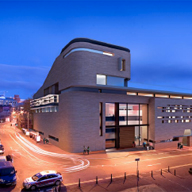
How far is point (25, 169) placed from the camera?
898 inches

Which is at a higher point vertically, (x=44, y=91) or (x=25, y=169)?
(x=44, y=91)

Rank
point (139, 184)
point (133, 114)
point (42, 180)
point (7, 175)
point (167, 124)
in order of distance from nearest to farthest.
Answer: point (42, 180), point (7, 175), point (139, 184), point (133, 114), point (167, 124)

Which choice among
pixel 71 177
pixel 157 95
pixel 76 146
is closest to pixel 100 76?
pixel 76 146

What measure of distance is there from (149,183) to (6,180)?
1479cm

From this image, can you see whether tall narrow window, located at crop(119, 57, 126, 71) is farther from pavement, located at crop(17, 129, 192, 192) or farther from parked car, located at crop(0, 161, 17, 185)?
parked car, located at crop(0, 161, 17, 185)

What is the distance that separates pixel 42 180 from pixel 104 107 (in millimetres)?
20082

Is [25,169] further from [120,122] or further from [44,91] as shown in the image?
[44,91]

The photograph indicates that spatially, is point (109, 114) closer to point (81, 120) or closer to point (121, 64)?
point (81, 120)

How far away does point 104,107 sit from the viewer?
35.4 meters

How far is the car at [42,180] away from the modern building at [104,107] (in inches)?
558

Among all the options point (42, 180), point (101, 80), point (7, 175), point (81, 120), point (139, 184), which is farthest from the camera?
point (101, 80)

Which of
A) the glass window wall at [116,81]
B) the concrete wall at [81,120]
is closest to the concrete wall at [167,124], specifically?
the glass window wall at [116,81]

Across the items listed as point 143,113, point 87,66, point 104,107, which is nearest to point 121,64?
point 87,66

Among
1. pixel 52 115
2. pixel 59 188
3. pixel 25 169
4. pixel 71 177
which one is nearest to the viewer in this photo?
pixel 59 188
